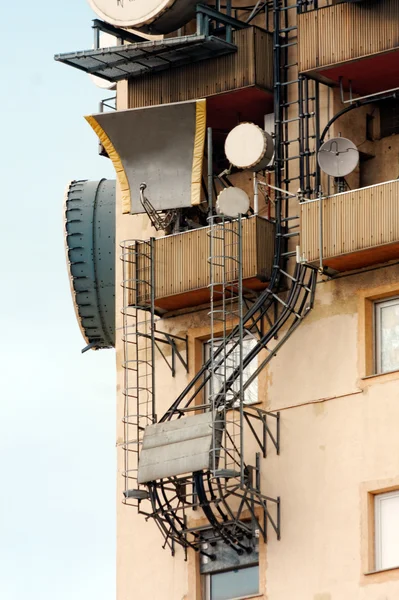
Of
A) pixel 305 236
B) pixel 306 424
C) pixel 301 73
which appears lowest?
pixel 306 424

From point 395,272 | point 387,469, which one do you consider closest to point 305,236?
point 395,272

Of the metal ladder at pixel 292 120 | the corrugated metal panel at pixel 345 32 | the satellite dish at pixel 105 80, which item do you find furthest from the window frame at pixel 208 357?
the satellite dish at pixel 105 80

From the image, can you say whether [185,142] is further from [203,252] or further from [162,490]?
[162,490]

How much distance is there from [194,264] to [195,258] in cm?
14

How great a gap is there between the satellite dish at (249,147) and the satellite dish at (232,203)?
2.16 feet

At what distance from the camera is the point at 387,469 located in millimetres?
55500

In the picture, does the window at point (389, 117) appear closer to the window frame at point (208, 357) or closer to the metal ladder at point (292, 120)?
the metal ladder at point (292, 120)

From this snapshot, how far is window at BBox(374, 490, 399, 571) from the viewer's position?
55.4 m

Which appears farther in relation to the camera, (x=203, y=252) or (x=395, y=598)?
(x=203, y=252)

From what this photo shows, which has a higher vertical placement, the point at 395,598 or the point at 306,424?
the point at 306,424

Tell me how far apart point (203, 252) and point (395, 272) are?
187 inches

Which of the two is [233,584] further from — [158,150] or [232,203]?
[158,150]

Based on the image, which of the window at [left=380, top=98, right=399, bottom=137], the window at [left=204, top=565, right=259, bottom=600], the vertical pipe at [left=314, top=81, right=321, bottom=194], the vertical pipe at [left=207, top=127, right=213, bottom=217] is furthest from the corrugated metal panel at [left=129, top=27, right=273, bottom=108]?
the window at [left=204, top=565, right=259, bottom=600]

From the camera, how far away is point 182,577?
192ft
